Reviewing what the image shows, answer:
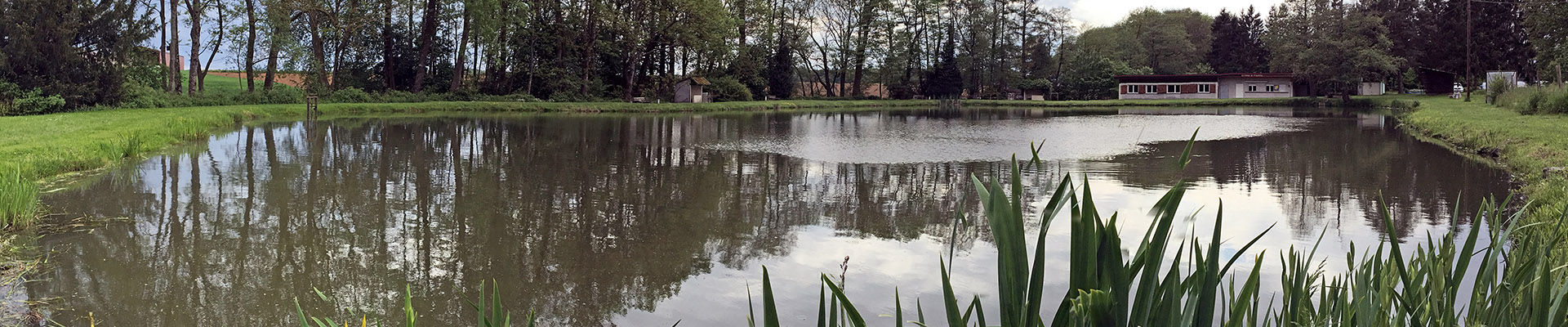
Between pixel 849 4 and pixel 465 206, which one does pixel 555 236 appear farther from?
pixel 849 4

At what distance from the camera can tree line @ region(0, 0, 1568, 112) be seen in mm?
26250

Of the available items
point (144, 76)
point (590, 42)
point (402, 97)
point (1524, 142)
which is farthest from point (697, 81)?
point (1524, 142)

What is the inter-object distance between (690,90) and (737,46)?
696 centimetres

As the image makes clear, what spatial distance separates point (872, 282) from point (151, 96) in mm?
28638

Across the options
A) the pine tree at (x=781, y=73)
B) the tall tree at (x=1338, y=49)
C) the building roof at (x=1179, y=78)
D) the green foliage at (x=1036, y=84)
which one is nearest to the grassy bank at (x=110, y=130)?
the pine tree at (x=781, y=73)

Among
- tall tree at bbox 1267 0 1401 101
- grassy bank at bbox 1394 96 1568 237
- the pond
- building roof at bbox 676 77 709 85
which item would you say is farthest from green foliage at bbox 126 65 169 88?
tall tree at bbox 1267 0 1401 101

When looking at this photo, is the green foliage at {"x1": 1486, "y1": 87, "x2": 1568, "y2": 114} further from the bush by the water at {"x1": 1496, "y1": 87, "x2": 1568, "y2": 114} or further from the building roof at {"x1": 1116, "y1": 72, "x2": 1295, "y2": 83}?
the building roof at {"x1": 1116, "y1": 72, "x2": 1295, "y2": 83}

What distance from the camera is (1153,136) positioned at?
24547 millimetres

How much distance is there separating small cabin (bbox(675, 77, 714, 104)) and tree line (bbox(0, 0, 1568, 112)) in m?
0.73

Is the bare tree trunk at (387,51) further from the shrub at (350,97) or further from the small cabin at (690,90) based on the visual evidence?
the small cabin at (690,90)

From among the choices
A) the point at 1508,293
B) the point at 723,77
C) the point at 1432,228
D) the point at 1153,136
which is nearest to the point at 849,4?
the point at 723,77

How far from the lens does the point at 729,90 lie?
180ft

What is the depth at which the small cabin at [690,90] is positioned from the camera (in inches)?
2051

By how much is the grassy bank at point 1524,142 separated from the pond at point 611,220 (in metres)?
0.48
